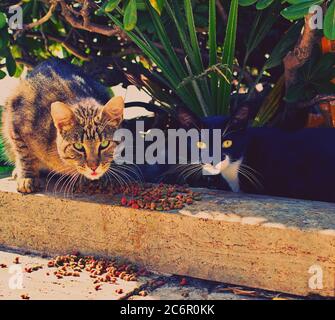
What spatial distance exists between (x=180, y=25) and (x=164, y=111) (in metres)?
0.67

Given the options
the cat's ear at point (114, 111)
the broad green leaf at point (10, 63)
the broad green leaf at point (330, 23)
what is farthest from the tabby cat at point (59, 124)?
the broad green leaf at point (330, 23)

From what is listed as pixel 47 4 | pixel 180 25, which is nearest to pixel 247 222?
pixel 180 25

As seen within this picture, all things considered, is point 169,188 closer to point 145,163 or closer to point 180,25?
point 145,163

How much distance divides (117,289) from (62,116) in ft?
3.26

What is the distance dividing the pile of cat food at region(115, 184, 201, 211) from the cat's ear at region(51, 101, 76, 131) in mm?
450

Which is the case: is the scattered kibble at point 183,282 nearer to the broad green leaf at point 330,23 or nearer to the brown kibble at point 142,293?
the brown kibble at point 142,293

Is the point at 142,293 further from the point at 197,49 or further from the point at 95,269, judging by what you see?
the point at 197,49

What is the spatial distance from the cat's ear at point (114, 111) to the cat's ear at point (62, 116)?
Answer: 7.1 inches

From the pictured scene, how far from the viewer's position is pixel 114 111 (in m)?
3.61

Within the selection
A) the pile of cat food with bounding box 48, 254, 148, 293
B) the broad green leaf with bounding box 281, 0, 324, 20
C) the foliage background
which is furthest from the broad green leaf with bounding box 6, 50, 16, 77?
the broad green leaf with bounding box 281, 0, 324, 20

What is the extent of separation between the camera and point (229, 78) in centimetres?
406

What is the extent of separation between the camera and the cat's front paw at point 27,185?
12.2 feet

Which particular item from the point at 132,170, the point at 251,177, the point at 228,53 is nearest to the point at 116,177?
the point at 132,170

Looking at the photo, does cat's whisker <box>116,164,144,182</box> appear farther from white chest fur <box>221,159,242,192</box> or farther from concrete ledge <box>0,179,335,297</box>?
white chest fur <box>221,159,242,192</box>
